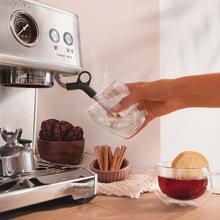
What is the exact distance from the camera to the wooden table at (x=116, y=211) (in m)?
0.59

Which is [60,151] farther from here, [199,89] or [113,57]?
[199,89]

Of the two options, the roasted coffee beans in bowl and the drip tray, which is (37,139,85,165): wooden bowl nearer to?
the roasted coffee beans in bowl

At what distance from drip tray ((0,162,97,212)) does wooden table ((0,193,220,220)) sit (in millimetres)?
22

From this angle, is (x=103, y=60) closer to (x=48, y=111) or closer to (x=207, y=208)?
(x=48, y=111)

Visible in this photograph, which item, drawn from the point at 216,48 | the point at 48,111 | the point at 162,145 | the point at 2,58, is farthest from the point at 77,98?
the point at 2,58

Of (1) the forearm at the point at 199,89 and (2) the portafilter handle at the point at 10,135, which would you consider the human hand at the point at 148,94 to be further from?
(2) the portafilter handle at the point at 10,135

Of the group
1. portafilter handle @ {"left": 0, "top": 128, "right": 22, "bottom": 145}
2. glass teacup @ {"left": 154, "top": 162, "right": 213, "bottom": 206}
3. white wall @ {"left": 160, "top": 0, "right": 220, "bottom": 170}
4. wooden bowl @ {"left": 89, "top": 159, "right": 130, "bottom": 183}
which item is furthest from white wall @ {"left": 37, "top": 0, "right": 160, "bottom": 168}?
portafilter handle @ {"left": 0, "top": 128, "right": 22, "bottom": 145}

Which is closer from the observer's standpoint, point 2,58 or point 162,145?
point 2,58

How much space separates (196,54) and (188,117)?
0.15 m

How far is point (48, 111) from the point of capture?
1.08m

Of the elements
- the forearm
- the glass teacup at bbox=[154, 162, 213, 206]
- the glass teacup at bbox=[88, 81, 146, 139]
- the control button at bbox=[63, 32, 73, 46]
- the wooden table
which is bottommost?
the wooden table

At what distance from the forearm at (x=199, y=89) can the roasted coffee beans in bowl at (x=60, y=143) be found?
299 millimetres

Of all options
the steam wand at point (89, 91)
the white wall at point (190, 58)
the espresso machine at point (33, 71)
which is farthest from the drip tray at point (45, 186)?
the white wall at point (190, 58)

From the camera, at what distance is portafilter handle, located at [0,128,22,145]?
64 cm
